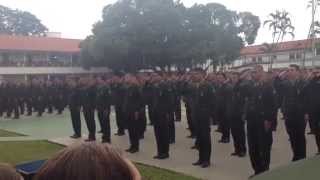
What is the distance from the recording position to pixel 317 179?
4.79 metres

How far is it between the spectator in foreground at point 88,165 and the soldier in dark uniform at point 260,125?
733 centimetres

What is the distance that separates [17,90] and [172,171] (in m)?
16.2

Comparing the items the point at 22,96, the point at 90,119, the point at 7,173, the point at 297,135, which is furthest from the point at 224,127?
the point at 22,96

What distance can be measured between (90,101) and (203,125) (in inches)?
196

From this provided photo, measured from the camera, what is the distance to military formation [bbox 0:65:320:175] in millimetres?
9352

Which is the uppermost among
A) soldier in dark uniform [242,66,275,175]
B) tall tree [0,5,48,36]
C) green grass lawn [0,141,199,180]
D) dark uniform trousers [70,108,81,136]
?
tall tree [0,5,48,36]

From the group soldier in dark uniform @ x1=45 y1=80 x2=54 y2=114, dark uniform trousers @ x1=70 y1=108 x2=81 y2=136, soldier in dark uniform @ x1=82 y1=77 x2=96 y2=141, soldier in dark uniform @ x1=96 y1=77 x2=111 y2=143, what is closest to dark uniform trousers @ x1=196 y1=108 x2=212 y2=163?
soldier in dark uniform @ x1=96 y1=77 x2=111 y2=143

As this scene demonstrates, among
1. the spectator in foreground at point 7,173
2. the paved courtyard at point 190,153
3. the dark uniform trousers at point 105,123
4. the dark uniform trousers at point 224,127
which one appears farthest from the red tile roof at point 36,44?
the spectator in foreground at point 7,173

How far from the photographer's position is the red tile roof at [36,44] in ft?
159

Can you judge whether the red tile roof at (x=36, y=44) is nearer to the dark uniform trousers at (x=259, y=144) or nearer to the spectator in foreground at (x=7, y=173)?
the dark uniform trousers at (x=259, y=144)

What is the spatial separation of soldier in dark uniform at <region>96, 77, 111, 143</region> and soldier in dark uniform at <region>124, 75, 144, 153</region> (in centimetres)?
113

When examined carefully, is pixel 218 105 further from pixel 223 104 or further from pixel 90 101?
pixel 90 101

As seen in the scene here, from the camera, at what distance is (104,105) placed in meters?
13.9

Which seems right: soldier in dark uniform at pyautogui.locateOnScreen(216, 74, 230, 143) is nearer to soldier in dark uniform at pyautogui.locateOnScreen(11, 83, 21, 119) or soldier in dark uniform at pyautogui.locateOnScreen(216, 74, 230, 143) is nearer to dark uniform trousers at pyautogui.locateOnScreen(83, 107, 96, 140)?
dark uniform trousers at pyautogui.locateOnScreen(83, 107, 96, 140)
